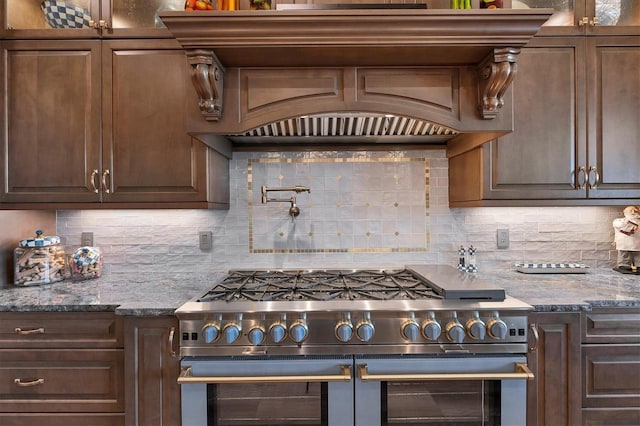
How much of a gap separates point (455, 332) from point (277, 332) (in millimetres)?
680

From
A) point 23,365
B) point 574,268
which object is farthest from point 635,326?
point 23,365

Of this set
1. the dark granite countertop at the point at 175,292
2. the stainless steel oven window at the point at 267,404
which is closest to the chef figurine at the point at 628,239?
the dark granite countertop at the point at 175,292

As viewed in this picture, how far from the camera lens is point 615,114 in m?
1.81

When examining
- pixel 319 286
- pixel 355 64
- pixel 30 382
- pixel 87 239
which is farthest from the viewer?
pixel 87 239

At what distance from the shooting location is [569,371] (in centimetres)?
146

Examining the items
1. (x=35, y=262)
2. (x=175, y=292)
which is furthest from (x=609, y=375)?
(x=35, y=262)

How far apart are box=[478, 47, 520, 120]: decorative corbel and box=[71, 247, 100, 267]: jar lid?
83.6 inches

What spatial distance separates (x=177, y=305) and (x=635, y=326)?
1895 mm

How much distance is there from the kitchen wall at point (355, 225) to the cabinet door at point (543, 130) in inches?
15.9

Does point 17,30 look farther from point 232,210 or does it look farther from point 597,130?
point 597,130

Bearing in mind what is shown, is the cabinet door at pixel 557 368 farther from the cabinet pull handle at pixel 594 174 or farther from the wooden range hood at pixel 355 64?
the wooden range hood at pixel 355 64

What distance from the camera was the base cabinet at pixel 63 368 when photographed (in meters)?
1.48

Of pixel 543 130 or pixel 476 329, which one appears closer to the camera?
pixel 476 329

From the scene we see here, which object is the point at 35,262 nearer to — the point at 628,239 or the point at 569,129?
the point at 569,129
